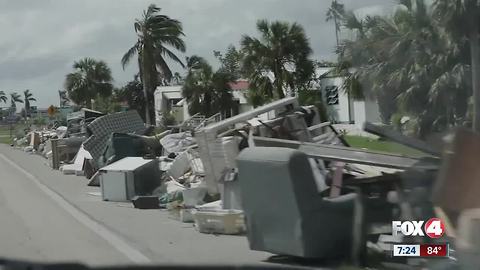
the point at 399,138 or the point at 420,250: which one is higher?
the point at 399,138

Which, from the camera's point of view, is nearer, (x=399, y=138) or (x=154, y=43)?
(x=399, y=138)

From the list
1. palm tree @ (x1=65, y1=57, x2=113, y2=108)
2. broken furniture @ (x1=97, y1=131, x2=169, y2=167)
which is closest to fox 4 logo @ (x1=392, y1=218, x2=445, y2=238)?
broken furniture @ (x1=97, y1=131, x2=169, y2=167)

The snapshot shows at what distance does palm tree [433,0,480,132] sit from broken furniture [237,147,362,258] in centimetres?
197

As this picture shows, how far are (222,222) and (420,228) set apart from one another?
498cm

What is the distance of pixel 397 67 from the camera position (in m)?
6.93

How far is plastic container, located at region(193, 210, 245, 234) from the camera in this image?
426 inches

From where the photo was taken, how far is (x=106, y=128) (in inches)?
925

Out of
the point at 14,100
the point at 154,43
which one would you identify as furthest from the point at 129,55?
the point at 14,100

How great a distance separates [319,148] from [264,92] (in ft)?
88.8

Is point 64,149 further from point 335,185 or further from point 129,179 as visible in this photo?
point 335,185

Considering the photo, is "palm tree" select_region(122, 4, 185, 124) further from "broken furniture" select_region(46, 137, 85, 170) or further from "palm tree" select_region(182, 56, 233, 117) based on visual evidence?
"broken furniture" select_region(46, 137, 85, 170)

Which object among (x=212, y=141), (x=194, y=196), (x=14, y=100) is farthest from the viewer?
(x=14, y=100)

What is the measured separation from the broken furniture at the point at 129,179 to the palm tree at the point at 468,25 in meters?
11.1

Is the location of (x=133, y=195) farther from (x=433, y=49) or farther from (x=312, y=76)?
(x=312, y=76)
